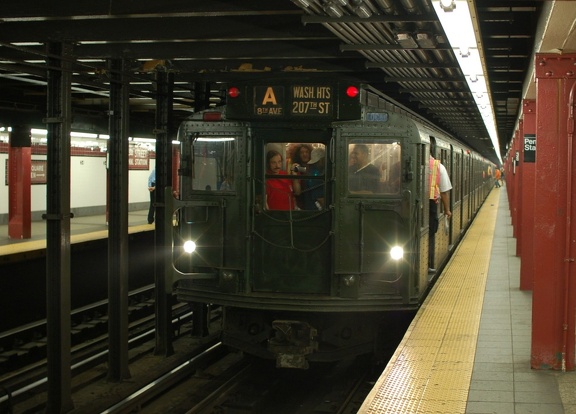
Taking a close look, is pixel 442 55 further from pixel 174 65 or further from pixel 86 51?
pixel 86 51

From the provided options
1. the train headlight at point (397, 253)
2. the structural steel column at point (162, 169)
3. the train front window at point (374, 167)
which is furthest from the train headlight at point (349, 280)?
the structural steel column at point (162, 169)

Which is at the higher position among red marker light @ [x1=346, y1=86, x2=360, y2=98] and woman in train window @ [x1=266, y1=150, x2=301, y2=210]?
red marker light @ [x1=346, y1=86, x2=360, y2=98]

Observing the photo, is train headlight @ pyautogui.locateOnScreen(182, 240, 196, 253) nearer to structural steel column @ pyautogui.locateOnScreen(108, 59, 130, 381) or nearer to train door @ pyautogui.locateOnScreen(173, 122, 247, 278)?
train door @ pyautogui.locateOnScreen(173, 122, 247, 278)

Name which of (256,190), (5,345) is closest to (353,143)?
(256,190)

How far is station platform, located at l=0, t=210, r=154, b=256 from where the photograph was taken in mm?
12406

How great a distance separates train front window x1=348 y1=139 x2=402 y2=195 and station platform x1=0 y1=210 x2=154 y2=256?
5.95m

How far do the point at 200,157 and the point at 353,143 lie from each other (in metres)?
1.69

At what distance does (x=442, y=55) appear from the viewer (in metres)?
8.18

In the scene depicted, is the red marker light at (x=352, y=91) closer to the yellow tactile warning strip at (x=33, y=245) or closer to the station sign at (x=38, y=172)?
the yellow tactile warning strip at (x=33, y=245)

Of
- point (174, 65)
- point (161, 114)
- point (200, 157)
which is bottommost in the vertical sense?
point (200, 157)

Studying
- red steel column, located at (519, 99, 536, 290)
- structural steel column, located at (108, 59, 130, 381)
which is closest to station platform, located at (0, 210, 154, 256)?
structural steel column, located at (108, 59, 130, 381)

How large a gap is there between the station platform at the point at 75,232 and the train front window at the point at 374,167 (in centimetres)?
595

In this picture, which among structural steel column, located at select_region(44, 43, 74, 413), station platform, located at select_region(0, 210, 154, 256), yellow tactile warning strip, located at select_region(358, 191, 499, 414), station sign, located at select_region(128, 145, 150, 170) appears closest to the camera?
yellow tactile warning strip, located at select_region(358, 191, 499, 414)

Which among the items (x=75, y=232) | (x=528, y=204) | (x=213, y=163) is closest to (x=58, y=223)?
(x=213, y=163)
